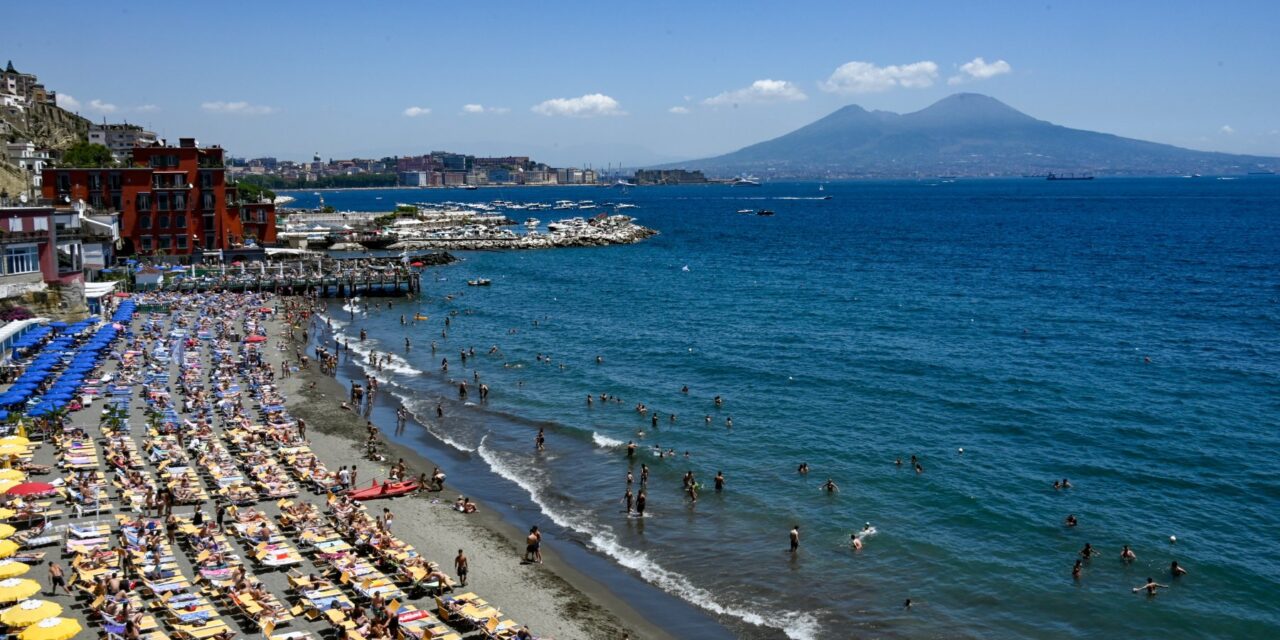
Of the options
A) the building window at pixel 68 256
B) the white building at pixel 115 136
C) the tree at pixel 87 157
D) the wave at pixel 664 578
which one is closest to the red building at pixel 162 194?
the tree at pixel 87 157

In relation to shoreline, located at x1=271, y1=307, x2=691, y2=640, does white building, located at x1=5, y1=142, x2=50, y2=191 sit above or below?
above

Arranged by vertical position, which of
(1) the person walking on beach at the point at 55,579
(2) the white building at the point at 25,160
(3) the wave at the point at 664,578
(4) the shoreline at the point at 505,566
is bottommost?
(3) the wave at the point at 664,578

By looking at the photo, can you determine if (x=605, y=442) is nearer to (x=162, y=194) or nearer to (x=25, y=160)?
(x=162, y=194)

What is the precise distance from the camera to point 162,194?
79.1m

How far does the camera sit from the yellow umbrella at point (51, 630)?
18.0 metres

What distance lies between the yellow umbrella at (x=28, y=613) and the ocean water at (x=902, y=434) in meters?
14.0

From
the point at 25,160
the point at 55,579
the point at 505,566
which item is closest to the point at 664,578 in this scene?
the point at 505,566

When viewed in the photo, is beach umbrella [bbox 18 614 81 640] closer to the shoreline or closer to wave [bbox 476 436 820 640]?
the shoreline

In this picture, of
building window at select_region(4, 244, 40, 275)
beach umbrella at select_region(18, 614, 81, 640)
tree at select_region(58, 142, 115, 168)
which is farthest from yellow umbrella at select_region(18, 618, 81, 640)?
tree at select_region(58, 142, 115, 168)

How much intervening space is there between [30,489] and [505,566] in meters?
13.7

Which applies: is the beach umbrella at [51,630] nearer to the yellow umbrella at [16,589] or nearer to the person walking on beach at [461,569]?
the yellow umbrella at [16,589]

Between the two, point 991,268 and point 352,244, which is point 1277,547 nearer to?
point 991,268

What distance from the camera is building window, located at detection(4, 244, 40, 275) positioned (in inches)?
1870

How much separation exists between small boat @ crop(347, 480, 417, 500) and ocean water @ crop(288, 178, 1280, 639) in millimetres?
3948
